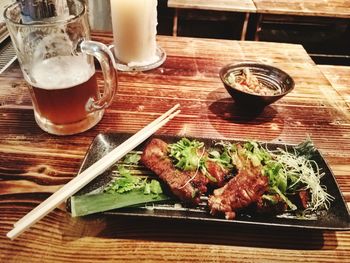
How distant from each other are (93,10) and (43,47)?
110 inches

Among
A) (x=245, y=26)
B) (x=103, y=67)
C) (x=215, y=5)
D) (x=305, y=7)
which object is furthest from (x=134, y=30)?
(x=305, y=7)

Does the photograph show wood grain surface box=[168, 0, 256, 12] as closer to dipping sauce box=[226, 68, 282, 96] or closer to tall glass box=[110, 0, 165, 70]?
tall glass box=[110, 0, 165, 70]

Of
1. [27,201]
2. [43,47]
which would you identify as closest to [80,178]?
[27,201]

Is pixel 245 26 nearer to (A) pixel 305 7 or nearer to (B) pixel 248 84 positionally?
(A) pixel 305 7

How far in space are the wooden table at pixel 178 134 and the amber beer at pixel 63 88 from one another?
0.34ft

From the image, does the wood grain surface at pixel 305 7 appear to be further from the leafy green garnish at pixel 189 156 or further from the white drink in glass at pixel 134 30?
the leafy green garnish at pixel 189 156

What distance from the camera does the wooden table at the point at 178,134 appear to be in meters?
0.93

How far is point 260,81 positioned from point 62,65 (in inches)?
37.7

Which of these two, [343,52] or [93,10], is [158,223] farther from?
[343,52]

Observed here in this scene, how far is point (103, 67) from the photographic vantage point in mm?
1227

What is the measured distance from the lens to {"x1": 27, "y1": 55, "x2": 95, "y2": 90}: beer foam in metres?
1.20

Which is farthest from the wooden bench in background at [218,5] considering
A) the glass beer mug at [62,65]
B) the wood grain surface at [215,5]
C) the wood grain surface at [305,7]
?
the glass beer mug at [62,65]

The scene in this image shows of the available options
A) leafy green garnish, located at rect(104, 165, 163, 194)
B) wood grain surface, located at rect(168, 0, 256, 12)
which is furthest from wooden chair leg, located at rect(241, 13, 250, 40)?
leafy green garnish, located at rect(104, 165, 163, 194)

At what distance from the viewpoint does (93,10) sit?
3.77 metres
